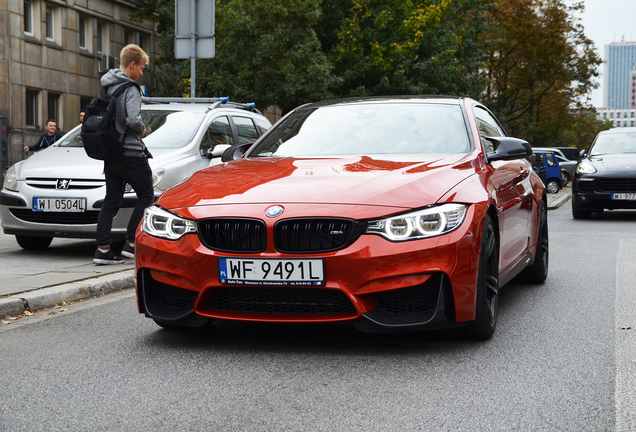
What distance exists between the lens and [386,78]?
31453 millimetres

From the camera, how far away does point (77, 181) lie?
9.10 m

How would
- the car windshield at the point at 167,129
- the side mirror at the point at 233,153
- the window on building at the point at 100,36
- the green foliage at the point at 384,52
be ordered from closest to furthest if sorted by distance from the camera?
1. the side mirror at the point at 233,153
2. the car windshield at the point at 167,129
3. the green foliage at the point at 384,52
4. the window on building at the point at 100,36

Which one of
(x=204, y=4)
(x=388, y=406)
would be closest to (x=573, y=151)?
(x=204, y=4)

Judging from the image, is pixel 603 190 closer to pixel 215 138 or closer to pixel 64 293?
pixel 215 138

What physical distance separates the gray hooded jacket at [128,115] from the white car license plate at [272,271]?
3.89 metres

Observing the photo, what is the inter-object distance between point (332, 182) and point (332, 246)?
49 cm

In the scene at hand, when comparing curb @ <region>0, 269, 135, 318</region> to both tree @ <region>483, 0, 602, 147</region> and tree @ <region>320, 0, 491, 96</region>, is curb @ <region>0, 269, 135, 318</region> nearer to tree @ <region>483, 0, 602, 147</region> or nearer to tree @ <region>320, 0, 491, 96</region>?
tree @ <region>320, 0, 491, 96</region>

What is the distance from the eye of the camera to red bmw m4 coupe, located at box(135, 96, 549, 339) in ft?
14.9

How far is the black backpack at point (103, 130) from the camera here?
815 centimetres

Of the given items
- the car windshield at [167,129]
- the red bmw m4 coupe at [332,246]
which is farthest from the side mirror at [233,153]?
the car windshield at [167,129]

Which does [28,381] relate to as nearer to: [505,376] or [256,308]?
[256,308]

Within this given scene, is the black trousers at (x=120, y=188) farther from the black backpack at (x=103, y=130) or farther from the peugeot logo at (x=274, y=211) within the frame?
the peugeot logo at (x=274, y=211)

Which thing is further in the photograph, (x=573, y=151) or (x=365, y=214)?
(x=573, y=151)

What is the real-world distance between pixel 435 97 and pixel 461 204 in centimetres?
197
